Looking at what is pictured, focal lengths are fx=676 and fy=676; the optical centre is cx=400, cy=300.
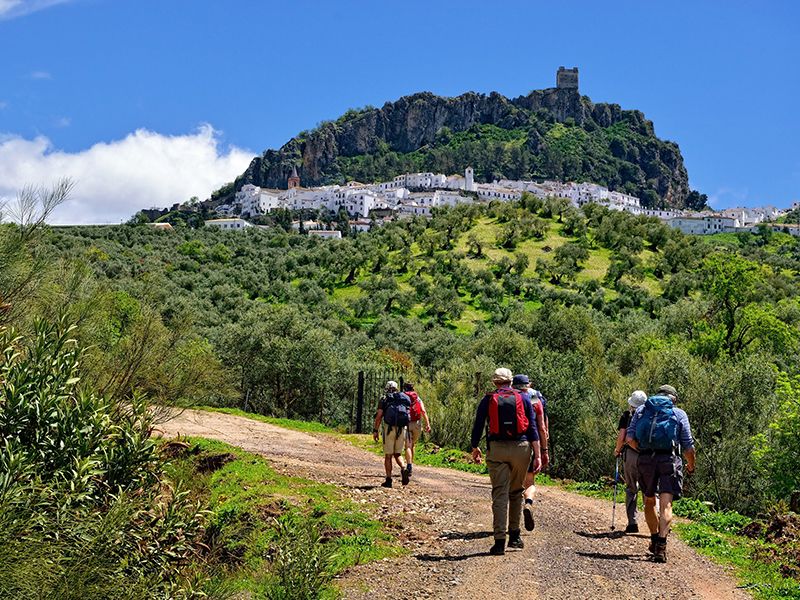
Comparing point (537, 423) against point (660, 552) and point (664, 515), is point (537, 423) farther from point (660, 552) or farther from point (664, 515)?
point (660, 552)

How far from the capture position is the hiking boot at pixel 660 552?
25.2ft

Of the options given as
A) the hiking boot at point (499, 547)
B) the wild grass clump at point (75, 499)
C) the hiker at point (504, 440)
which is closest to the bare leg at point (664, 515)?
the hiker at point (504, 440)

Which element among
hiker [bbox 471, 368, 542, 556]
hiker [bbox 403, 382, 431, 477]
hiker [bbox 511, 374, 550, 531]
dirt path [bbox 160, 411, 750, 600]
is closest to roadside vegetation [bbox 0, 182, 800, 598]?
dirt path [bbox 160, 411, 750, 600]

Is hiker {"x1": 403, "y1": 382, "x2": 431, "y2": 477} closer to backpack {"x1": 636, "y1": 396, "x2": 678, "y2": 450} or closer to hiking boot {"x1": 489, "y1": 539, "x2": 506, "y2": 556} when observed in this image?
hiking boot {"x1": 489, "y1": 539, "x2": 506, "y2": 556}

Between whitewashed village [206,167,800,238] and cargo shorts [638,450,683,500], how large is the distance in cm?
13311

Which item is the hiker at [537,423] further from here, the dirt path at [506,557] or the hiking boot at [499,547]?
the hiking boot at [499,547]

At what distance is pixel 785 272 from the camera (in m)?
82.0

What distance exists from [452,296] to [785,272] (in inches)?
1707

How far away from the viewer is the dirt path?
6684 mm

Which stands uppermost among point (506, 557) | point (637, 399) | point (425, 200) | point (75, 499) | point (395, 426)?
point (425, 200)

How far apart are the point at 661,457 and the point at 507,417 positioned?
203cm

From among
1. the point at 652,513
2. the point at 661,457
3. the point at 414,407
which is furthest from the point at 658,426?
the point at 414,407

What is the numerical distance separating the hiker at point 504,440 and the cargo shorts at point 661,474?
1.50 meters

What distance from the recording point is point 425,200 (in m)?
168
